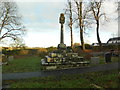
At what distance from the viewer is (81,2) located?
30.3m

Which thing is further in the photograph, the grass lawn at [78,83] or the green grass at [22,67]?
the green grass at [22,67]

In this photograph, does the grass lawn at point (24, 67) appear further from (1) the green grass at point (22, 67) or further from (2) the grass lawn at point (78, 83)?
(2) the grass lawn at point (78, 83)

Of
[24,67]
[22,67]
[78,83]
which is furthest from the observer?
[22,67]

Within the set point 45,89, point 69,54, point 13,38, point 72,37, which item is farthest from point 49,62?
point 13,38

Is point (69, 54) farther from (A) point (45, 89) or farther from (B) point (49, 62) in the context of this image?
(A) point (45, 89)

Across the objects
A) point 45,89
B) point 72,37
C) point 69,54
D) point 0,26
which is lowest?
point 45,89

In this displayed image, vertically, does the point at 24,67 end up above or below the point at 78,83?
below

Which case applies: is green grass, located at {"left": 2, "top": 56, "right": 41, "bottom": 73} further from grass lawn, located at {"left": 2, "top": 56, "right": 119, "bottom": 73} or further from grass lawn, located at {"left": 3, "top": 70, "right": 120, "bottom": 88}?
grass lawn, located at {"left": 3, "top": 70, "right": 120, "bottom": 88}

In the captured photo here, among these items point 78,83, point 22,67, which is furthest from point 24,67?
point 78,83

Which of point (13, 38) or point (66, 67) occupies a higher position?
point (13, 38)

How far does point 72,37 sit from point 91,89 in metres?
26.6

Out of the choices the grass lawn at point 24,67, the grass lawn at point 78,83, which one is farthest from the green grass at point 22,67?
the grass lawn at point 78,83

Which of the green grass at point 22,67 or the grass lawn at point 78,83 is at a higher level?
the grass lawn at point 78,83

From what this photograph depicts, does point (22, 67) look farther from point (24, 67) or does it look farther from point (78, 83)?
point (78, 83)
